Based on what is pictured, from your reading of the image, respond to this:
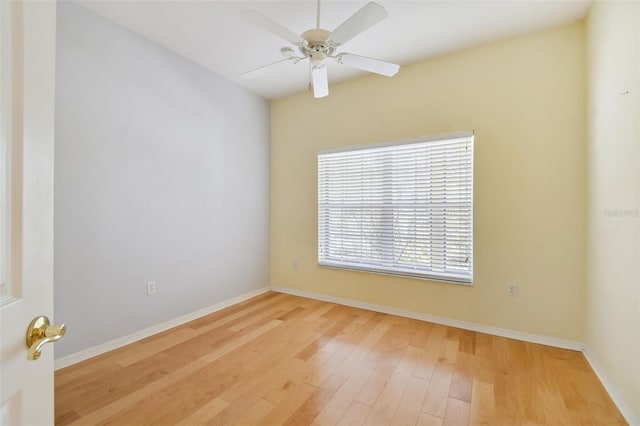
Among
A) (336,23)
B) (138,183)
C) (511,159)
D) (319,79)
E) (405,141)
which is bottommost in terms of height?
(138,183)

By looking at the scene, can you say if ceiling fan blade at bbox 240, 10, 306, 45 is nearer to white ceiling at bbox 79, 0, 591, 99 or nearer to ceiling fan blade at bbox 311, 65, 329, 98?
ceiling fan blade at bbox 311, 65, 329, 98

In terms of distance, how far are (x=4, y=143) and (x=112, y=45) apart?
243 cm

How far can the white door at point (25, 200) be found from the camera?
0.58 m

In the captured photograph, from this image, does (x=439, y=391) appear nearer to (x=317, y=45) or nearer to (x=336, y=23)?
(x=317, y=45)

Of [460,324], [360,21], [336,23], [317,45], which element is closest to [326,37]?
[317,45]

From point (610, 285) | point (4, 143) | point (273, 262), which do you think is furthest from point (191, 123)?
point (610, 285)

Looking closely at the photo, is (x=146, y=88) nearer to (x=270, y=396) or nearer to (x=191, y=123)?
(x=191, y=123)

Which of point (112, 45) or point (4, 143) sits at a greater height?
point (112, 45)

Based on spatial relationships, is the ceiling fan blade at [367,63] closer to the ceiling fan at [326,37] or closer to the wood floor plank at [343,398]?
the ceiling fan at [326,37]

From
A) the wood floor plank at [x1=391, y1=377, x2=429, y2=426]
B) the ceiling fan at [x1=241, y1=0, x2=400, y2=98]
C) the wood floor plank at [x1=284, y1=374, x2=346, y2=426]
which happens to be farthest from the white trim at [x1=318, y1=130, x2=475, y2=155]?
the wood floor plank at [x1=284, y1=374, x2=346, y2=426]

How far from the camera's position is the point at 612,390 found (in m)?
1.76

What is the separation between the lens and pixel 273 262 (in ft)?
13.3

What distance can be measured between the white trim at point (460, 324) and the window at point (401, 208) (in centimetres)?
41

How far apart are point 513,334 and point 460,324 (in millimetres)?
431
